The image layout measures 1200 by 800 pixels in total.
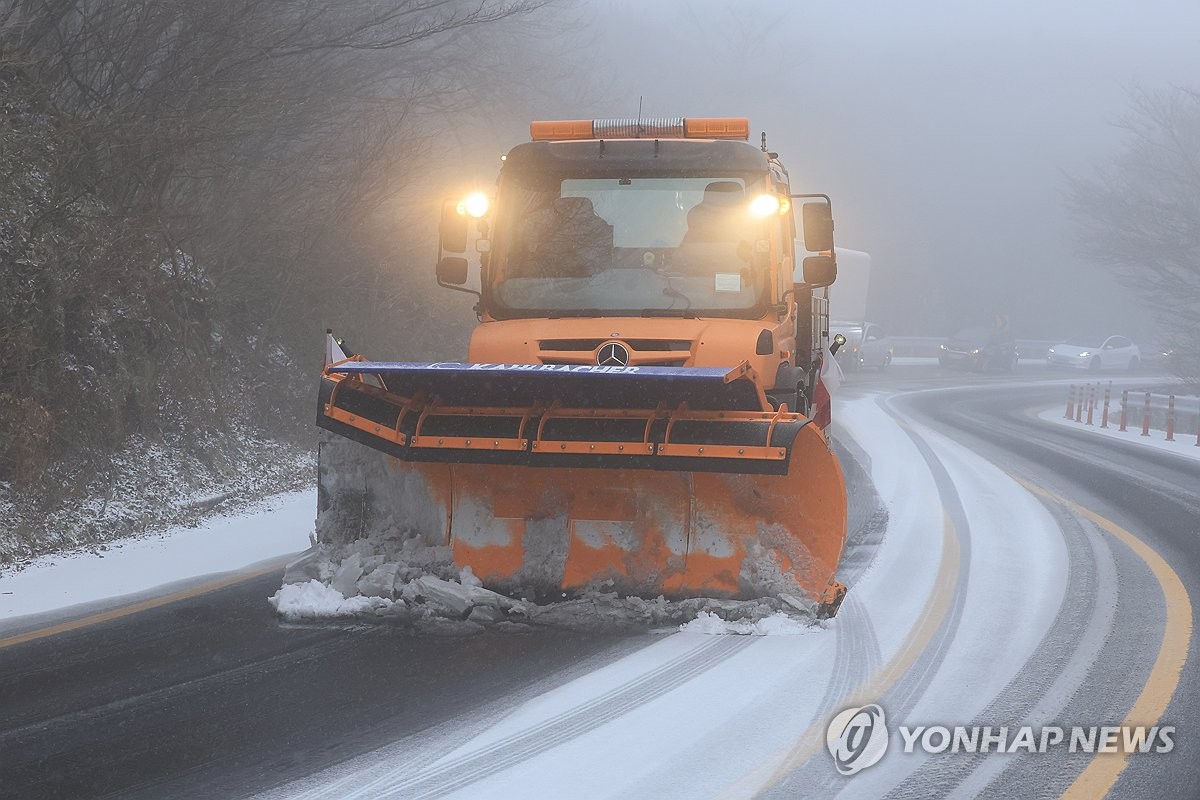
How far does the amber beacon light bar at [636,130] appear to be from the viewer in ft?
28.3

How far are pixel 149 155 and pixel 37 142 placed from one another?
42.5 inches

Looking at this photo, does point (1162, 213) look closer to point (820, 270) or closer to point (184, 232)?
point (184, 232)

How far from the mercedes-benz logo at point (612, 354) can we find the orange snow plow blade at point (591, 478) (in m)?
0.70

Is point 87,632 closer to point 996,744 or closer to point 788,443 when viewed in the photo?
point 788,443

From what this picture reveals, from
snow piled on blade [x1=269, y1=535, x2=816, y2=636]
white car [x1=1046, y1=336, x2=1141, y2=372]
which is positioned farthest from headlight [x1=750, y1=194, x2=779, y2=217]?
white car [x1=1046, y1=336, x2=1141, y2=372]

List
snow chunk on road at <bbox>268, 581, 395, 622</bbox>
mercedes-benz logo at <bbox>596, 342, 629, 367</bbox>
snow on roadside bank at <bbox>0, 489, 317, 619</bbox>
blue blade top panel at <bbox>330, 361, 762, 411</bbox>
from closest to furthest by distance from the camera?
blue blade top panel at <bbox>330, 361, 762, 411</bbox> → snow chunk on road at <bbox>268, 581, 395, 622</bbox> → mercedes-benz logo at <bbox>596, 342, 629, 367</bbox> → snow on roadside bank at <bbox>0, 489, 317, 619</bbox>

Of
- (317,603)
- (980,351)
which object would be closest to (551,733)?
(317,603)

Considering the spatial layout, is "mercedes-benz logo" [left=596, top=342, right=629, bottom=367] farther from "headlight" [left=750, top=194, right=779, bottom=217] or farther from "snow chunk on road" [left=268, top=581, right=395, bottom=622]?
"snow chunk on road" [left=268, top=581, right=395, bottom=622]

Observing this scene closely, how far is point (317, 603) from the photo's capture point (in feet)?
20.9

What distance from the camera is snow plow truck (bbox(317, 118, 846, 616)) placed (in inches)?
239

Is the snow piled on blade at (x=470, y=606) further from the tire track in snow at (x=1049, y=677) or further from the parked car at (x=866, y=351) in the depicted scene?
the parked car at (x=866, y=351)

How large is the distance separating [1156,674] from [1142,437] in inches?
772

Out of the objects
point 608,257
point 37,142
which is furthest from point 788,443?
point 37,142

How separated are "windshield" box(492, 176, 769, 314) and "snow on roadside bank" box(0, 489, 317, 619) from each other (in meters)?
2.61
